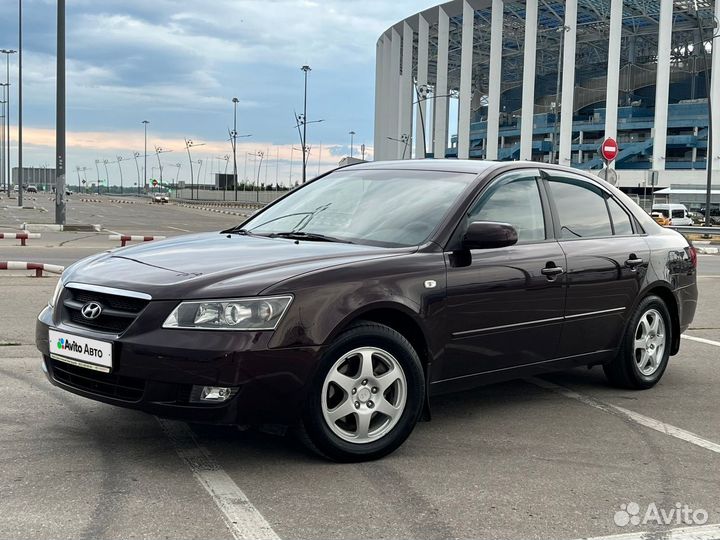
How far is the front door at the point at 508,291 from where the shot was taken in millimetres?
4742

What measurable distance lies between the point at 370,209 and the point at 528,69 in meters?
70.4

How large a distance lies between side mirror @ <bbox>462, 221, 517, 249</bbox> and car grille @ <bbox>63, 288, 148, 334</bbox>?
1787 mm

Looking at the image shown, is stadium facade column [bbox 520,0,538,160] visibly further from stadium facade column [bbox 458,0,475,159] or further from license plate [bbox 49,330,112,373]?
license plate [bbox 49,330,112,373]

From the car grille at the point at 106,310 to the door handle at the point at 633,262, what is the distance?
3.48 meters

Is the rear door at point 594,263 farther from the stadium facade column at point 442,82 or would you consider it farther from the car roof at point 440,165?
the stadium facade column at point 442,82

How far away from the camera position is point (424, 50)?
276 ft

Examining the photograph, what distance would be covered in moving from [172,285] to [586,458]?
7.67 ft

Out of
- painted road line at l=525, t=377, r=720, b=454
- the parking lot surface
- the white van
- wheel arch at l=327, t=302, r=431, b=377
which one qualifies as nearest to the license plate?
the parking lot surface

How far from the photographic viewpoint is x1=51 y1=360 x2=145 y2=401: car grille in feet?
13.1

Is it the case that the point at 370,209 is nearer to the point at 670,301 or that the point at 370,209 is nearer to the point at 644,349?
the point at 644,349

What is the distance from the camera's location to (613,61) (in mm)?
68062

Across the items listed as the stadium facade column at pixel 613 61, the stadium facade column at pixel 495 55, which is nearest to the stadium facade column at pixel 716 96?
the stadium facade column at pixel 613 61

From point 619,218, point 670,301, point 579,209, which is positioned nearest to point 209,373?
point 579,209

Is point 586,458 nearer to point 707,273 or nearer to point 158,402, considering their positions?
point 158,402
